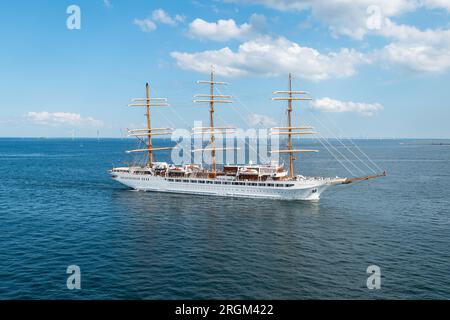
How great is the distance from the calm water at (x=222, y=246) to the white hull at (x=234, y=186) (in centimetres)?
282

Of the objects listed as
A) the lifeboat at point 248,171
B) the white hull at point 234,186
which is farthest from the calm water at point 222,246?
the lifeboat at point 248,171

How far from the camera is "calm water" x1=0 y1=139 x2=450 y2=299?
25.6 m

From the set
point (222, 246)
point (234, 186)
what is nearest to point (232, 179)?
point (234, 186)

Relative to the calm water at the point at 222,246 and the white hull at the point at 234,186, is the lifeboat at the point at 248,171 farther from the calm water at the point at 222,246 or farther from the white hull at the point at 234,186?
the calm water at the point at 222,246

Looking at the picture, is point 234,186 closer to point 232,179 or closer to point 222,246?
point 232,179

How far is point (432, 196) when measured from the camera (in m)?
62.4

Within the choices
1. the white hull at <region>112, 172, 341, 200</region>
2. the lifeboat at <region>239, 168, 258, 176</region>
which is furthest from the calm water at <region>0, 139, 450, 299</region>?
the lifeboat at <region>239, 168, 258, 176</region>

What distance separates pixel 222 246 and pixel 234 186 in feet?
94.9

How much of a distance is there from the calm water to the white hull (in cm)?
282

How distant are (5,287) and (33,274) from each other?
2.45 metres

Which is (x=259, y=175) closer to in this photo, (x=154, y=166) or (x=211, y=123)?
(x=211, y=123)

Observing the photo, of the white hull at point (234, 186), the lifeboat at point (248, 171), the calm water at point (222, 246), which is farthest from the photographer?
the lifeboat at point (248, 171)

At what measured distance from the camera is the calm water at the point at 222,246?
83.9ft
